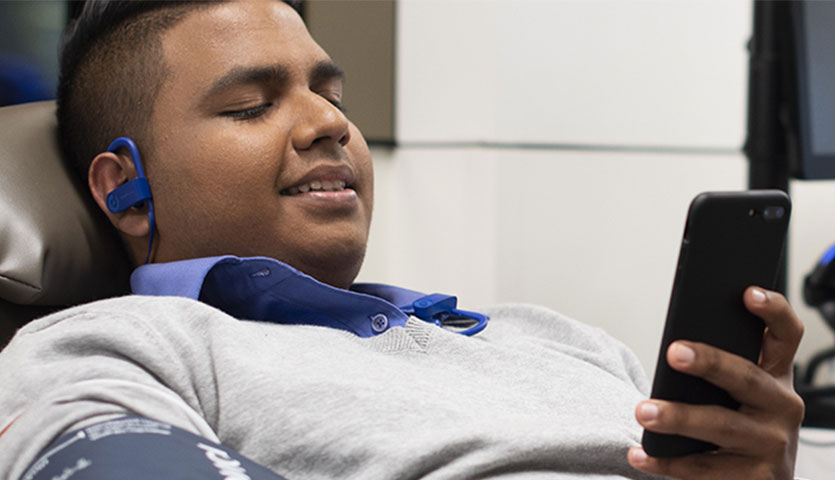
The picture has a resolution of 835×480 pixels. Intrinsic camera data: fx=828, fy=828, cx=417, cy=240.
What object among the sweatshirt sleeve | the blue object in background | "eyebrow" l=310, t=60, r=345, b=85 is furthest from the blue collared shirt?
the blue object in background

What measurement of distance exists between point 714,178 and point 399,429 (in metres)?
1.88

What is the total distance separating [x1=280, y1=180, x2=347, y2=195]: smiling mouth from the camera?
908 millimetres

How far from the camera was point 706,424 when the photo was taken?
0.62 m

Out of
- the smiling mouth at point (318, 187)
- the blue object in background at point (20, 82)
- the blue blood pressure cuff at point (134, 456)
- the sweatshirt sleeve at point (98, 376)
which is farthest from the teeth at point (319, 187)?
the blue object in background at point (20, 82)

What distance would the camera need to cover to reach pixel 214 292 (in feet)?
2.87

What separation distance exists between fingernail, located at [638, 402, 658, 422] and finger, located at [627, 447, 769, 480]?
0.13 ft

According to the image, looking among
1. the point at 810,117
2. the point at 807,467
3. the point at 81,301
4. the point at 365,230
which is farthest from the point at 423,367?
the point at 810,117

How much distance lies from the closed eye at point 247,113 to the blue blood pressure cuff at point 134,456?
17.4 inches

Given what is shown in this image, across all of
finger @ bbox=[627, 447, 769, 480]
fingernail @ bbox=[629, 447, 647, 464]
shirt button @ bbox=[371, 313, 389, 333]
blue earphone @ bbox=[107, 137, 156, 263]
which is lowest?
finger @ bbox=[627, 447, 769, 480]

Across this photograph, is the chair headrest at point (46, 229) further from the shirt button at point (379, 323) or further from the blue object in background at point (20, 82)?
the blue object in background at point (20, 82)

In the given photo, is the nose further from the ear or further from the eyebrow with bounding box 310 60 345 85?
the ear

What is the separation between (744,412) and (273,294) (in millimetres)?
453

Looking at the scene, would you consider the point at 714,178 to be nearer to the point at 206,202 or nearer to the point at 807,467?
the point at 807,467

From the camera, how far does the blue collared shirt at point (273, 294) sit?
Answer: 32.5 inches
